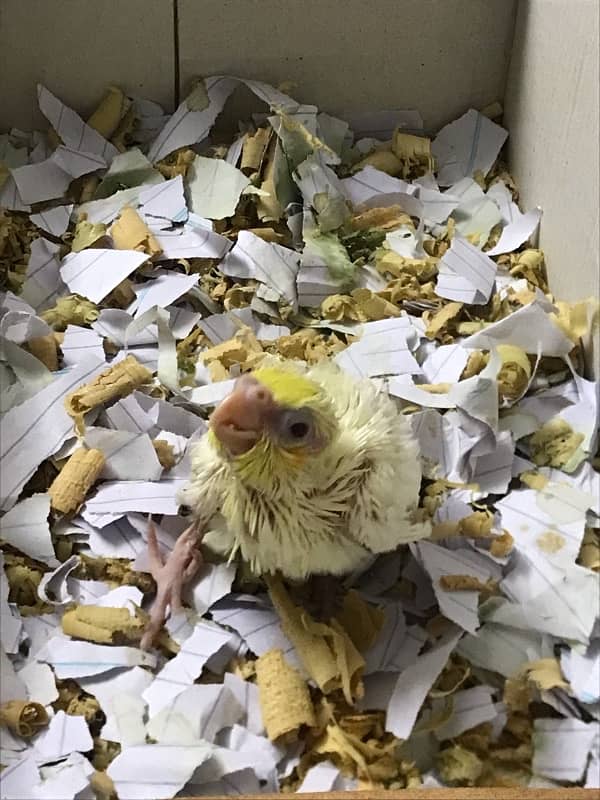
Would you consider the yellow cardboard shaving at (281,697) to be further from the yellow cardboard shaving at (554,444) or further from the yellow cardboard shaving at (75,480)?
the yellow cardboard shaving at (554,444)

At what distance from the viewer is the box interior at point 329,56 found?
1.47 m

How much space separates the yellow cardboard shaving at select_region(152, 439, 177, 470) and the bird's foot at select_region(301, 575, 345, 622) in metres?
0.24

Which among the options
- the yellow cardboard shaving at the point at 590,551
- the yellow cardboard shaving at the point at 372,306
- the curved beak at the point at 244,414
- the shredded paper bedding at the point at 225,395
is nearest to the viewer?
the curved beak at the point at 244,414

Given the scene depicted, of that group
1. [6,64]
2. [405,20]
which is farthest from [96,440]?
[405,20]

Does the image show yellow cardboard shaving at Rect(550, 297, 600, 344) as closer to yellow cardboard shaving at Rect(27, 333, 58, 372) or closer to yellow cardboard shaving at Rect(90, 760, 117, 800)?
yellow cardboard shaving at Rect(27, 333, 58, 372)

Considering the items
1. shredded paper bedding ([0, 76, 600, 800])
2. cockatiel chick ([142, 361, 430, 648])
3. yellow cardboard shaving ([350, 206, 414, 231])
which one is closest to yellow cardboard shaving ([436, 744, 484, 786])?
shredded paper bedding ([0, 76, 600, 800])

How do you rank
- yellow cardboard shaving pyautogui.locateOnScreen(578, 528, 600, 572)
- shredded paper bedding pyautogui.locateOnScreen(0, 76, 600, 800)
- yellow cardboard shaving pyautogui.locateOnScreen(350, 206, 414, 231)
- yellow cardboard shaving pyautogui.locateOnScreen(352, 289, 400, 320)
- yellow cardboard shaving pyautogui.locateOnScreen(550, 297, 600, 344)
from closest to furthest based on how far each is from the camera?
shredded paper bedding pyautogui.locateOnScreen(0, 76, 600, 800)
yellow cardboard shaving pyautogui.locateOnScreen(578, 528, 600, 572)
yellow cardboard shaving pyautogui.locateOnScreen(550, 297, 600, 344)
yellow cardboard shaving pyautogui.locateOnScreen(352, 289, 400, 320)
yellow cardboard shaving pyautogui.locateOnScreen(350, 206, 414, 231)

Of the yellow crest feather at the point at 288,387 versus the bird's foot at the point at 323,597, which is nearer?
the yellow crest feather at the point at 288,387

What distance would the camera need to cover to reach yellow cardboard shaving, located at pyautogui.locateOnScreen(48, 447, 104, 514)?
1173 mm

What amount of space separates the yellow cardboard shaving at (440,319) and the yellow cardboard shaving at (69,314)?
465 mm

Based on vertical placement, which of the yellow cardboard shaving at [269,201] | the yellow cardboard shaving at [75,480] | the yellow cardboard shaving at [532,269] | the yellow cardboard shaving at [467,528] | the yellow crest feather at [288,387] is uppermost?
the yellow crest feather at [288,387]

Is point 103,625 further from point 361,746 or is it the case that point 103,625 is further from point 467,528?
point 467,528

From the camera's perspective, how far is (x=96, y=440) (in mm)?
1223

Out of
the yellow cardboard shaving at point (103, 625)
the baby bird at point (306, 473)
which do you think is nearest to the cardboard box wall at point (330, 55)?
the baby bird at point (306, 473)
